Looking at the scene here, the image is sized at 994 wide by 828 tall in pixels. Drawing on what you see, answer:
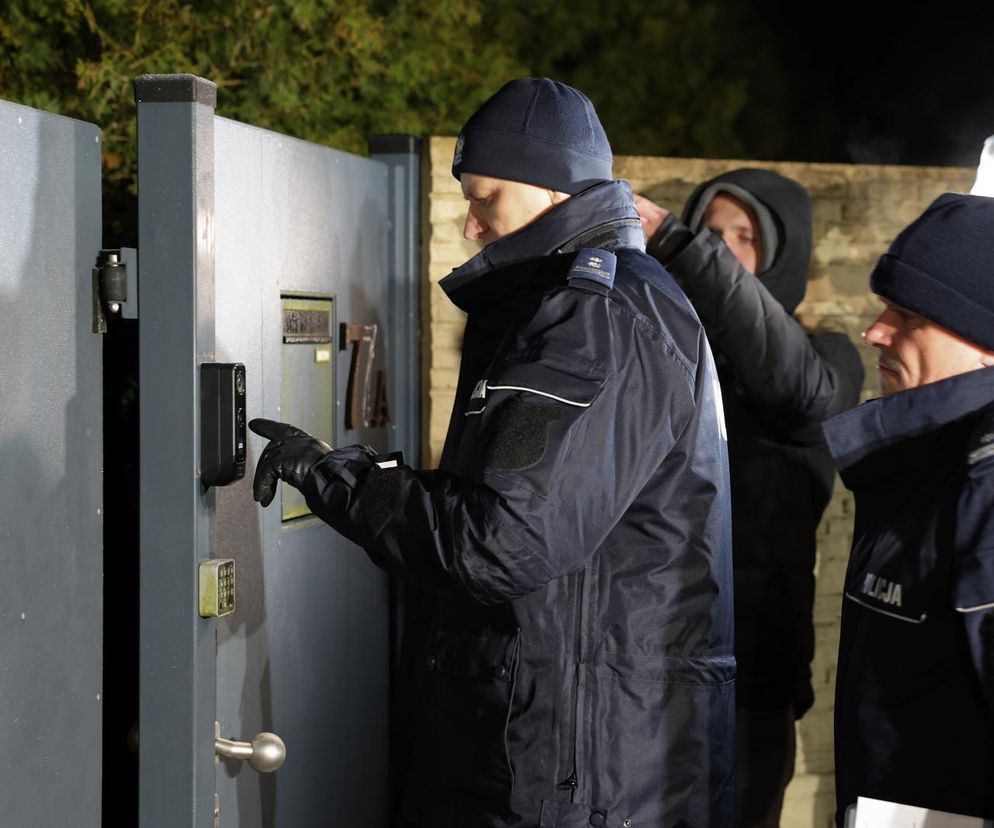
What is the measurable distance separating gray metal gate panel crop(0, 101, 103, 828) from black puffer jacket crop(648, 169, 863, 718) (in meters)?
1.69

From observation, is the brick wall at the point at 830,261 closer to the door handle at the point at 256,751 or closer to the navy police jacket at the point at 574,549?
the navy police jacket at the point at 574,549

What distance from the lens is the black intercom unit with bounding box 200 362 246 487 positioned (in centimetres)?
229

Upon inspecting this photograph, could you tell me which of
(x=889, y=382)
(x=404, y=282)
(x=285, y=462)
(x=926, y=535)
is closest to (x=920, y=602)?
(x=926, y=535)

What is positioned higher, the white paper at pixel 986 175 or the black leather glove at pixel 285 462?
the white paper at pixel 986 175

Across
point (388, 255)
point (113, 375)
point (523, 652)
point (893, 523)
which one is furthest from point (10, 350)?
point (113, 375)

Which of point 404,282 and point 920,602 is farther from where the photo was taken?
point 404,282

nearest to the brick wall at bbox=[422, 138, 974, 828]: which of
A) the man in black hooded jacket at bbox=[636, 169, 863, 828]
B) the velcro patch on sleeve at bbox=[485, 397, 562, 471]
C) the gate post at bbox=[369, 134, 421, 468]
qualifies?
the man in black hooded jacket at bbox=[636, 169, 863, 828]

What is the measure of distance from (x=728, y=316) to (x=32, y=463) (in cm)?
188

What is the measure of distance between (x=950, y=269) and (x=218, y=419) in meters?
1.16

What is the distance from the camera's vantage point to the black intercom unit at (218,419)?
7.51 feet

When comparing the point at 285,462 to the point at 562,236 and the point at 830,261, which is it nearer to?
the point at 562,236

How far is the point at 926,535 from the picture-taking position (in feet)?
6.26

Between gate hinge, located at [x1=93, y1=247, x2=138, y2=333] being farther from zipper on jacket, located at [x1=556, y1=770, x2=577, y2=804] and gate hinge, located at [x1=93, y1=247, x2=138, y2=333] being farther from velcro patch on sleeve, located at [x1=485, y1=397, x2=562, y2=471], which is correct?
zipper on jacket, located at [x1=556, y1=770, x2=577, y2=804]

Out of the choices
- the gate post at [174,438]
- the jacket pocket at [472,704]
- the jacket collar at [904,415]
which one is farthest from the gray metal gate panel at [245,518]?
the jacket collar at [904,415]
